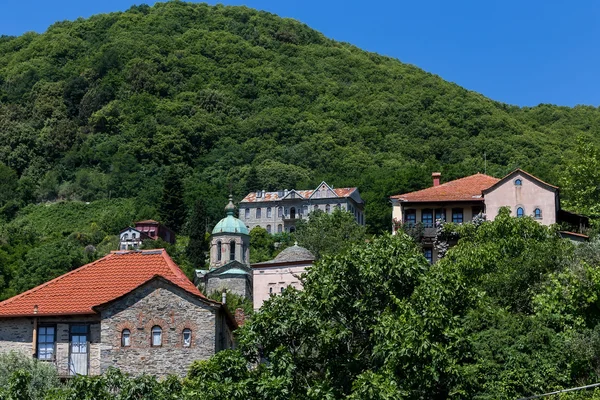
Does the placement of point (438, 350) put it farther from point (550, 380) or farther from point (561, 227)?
point (561, 227)

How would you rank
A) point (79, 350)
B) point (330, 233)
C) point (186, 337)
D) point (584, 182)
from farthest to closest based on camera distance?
1. point (330, 233)
2. point (584, 182)
3. point (79, 350)
4. point (186, 337)

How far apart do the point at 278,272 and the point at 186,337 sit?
138 ft

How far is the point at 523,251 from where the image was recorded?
45.9 m

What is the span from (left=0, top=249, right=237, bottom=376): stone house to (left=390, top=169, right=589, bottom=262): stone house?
24.8 m

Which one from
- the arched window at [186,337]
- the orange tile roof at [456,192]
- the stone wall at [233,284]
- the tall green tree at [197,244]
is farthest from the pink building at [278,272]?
the arched window at [186,337]

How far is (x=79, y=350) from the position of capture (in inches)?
1515

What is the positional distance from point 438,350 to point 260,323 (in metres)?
5.54

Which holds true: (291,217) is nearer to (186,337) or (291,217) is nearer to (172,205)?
(172,205)

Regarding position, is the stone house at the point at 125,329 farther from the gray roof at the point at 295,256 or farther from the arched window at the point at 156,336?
the gray roof at the point at 295,256

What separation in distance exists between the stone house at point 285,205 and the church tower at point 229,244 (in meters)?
37.8

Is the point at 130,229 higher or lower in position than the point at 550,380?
higher

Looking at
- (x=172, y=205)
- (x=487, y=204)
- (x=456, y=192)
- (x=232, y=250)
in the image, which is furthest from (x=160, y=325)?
(x=172, y=205)

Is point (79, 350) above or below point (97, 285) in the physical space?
below

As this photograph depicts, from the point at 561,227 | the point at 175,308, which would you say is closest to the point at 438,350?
the point at 175,308
